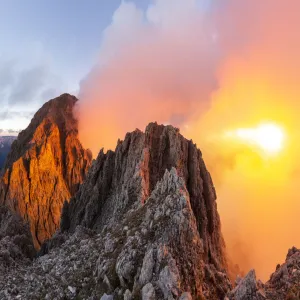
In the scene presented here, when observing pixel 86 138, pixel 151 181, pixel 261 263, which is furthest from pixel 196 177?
pixel 86 138

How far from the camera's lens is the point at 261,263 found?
135 m

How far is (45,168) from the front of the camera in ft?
472

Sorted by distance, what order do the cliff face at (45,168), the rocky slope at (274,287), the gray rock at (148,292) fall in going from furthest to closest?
the cliff face at (45,168) < the rocky slope at (274,287) < the gray rock at (148,292)

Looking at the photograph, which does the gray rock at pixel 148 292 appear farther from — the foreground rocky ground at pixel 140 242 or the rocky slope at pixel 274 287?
the rocky slope at pixel 274 287

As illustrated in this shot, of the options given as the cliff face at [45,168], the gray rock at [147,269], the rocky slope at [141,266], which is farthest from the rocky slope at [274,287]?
the cliff face at [45,168]

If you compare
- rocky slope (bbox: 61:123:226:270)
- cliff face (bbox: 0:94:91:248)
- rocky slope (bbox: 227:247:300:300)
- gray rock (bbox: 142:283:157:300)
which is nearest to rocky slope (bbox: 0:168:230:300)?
gray rock (bbox: 142:283:157:300)

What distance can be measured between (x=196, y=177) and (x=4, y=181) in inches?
3779

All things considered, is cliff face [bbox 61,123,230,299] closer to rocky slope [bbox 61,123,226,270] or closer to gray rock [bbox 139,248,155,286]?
rocky slope [bbox 61,123,226,270]

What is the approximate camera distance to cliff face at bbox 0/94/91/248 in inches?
5448


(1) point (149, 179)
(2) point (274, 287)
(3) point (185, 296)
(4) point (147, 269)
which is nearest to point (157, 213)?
(4) point (147, 269)

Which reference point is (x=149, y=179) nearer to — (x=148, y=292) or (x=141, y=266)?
(x=141, y=266)

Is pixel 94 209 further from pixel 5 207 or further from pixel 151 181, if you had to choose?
pixel 5 207

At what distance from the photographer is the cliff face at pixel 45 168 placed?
454 feet

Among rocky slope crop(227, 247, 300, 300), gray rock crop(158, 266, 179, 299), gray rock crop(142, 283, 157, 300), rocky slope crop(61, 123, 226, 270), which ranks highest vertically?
rocky slope crop(61, 123, 226, 270)
